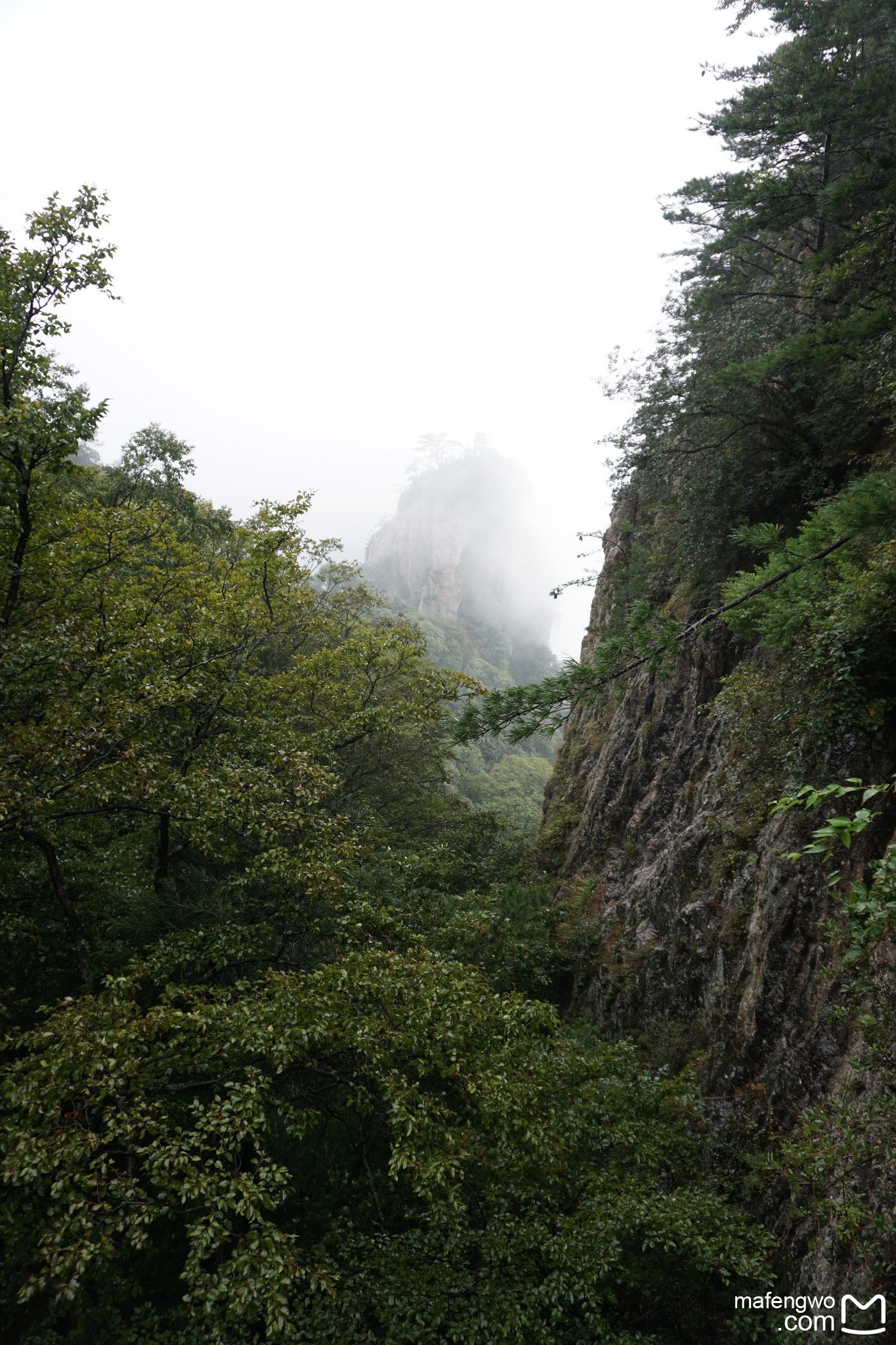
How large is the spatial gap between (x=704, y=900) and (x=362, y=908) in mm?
4719

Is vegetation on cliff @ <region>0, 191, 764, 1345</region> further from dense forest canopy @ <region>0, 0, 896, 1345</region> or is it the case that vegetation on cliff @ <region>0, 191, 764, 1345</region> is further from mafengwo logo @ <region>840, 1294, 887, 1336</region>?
mafengwo logo @ <region>840, 1294, 887, 1336</region>

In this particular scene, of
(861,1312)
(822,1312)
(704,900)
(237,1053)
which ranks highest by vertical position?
(704,900)

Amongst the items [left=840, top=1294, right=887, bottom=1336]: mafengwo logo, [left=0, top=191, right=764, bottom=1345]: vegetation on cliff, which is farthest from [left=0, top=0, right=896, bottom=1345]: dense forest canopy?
[left=840, top=1294, right=887, bottom=1336]: mafengwo logo

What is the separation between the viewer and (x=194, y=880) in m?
7.61

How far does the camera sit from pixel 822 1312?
3809 millimetres

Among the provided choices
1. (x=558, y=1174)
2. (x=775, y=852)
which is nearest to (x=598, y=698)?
(x=775, y=852)

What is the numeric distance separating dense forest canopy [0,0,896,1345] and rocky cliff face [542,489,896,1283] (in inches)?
23.6

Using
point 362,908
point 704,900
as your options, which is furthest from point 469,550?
point 362,908

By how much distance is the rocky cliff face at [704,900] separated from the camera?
547 cm

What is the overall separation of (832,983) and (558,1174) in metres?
2.92

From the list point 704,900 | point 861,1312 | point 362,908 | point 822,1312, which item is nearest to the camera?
point 861,1312

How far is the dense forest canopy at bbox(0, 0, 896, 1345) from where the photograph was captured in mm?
4082

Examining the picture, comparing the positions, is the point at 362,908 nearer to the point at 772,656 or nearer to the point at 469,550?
the point at 772,656

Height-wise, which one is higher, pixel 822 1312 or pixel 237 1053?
pixel 237 1053
